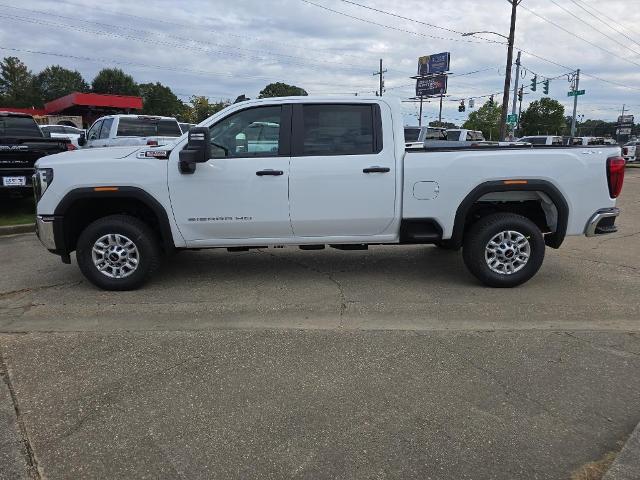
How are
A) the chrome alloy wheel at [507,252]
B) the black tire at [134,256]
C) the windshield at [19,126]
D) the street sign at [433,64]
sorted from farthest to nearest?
1. the street sign at [433,64]
2. the windshield at [19,126]
3. the chrome alloy wheel at [507,252]
4. the black tire at [134,256]

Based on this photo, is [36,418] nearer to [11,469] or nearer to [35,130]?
[11,469]

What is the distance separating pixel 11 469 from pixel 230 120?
144 inches

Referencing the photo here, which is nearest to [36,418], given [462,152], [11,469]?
[11,469]

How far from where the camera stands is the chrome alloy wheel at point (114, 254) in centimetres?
539

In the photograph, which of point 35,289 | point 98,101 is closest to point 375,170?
point 35,289

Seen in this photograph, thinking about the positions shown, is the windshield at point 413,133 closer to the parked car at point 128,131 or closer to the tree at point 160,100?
the parked car at point 128,131

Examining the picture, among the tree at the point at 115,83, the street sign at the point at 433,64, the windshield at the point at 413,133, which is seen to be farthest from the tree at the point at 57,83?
the windshield at the point at 413,133

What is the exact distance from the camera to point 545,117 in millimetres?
80438

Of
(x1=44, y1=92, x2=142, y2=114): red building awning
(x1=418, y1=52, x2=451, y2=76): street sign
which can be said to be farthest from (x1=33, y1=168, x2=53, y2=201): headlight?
(x1=418, y1=52, x2=451, y2=76): street sign

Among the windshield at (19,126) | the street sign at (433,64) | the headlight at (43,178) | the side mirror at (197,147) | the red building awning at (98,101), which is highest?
the street sign at (433,64)

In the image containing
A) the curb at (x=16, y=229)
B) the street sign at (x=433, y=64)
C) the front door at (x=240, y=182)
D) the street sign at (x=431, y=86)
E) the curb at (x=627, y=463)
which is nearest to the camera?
the curb at (x=627, y=463)

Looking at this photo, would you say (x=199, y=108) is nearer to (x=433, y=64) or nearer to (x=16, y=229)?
(x=433, y=64)

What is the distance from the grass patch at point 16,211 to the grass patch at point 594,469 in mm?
8991

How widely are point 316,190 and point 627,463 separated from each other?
348cm
